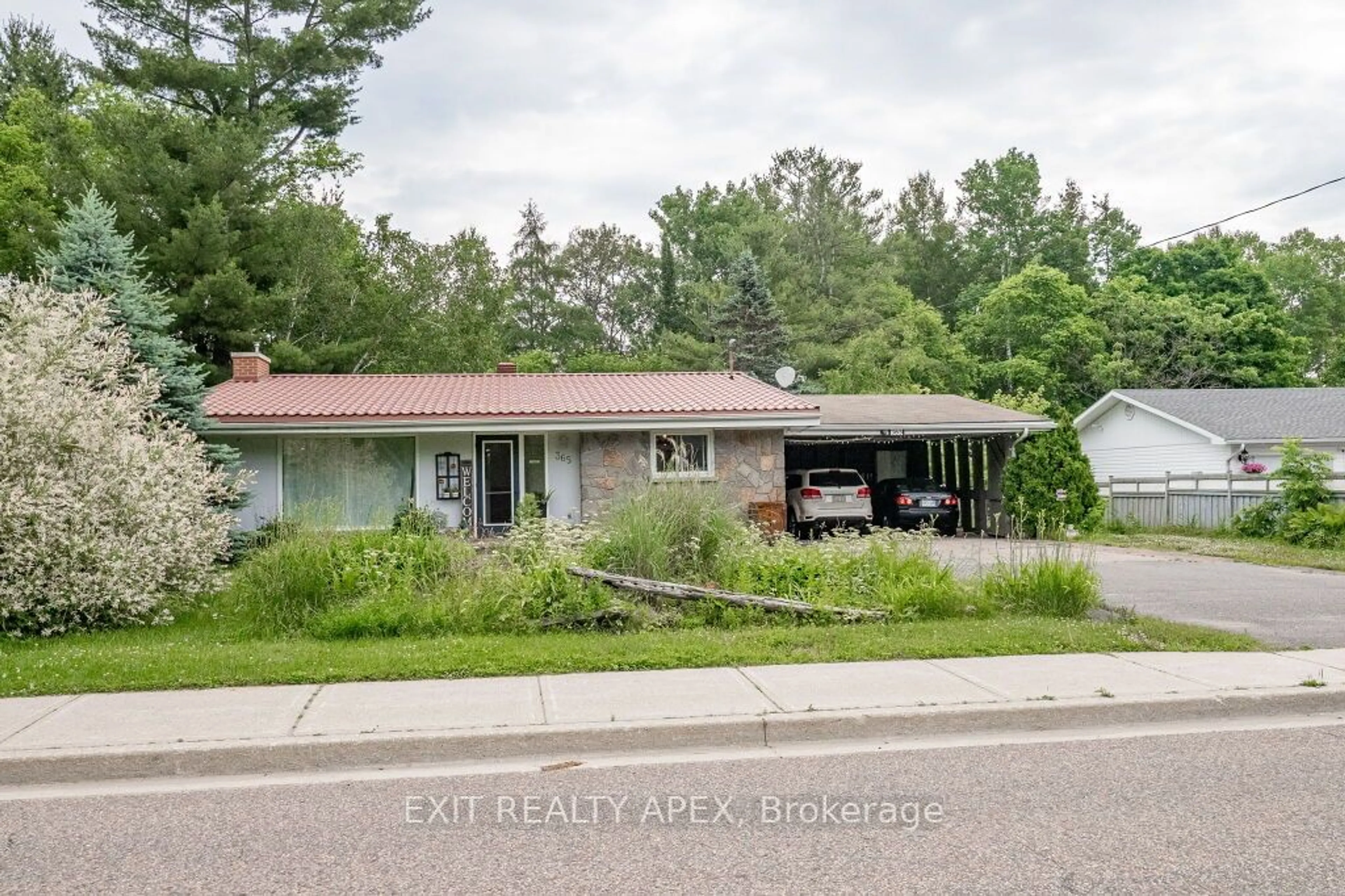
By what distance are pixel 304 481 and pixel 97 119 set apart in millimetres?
14316

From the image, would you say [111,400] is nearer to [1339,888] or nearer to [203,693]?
[203,693]

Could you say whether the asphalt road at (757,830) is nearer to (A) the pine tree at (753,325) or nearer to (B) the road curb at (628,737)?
(B) the road curb at (628,737)

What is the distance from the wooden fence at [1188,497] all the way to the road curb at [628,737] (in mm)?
14885

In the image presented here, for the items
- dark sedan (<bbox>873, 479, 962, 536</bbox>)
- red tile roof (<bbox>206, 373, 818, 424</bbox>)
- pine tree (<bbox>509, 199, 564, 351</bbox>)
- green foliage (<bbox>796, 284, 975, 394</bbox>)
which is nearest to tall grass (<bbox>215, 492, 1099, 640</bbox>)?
red tile roof (<bbox>206, 373, 818, 424</bbox>)

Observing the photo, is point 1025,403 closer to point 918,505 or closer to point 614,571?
point 918,505

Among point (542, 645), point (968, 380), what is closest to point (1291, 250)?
point (968, 380)

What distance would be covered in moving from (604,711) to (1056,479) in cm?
1710

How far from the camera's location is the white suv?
2075 centimetres

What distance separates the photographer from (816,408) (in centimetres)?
1803

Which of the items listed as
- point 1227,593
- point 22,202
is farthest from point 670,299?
point 1227,593

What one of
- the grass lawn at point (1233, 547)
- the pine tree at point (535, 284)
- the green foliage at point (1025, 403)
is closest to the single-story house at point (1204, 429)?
the grass lawn at point (1233, 547)

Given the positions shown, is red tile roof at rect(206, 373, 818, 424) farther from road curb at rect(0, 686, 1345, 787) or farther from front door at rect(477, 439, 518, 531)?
road curb at rect(0, 686, 1345, 787)

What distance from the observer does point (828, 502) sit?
20797 millimetres

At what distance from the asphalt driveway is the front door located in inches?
307
